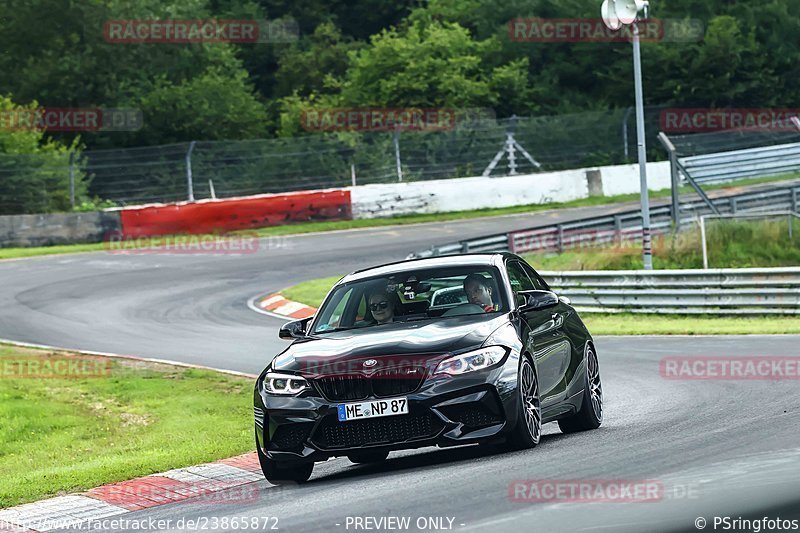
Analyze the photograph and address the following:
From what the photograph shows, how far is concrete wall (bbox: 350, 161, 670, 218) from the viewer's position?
37.4 m

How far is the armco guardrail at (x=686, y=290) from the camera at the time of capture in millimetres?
21859

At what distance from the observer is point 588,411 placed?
10.4 meters

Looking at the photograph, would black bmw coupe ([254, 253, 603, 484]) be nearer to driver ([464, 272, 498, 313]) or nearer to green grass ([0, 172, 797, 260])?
driver ([464, 272, 498, 313])

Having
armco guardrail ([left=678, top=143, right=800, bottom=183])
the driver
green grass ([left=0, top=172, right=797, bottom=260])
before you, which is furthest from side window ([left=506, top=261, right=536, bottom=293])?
green grass ([left=0, top=172, right=797, bottom=260])

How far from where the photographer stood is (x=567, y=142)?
4231cm

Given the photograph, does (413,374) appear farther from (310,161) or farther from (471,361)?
(310,161)

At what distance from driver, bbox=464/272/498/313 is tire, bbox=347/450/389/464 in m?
1.29

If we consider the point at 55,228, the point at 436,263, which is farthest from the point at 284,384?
the point at 55,228

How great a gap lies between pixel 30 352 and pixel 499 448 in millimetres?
11754

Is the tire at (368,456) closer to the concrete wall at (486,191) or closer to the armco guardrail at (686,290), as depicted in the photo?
the armco guardrail at (686,290)

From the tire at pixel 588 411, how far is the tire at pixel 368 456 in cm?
164

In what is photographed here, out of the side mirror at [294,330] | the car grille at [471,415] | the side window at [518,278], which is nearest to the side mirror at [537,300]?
the side window at [518,278]

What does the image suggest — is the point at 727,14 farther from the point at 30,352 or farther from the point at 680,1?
the point at 30,352

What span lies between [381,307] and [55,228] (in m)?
25.4
